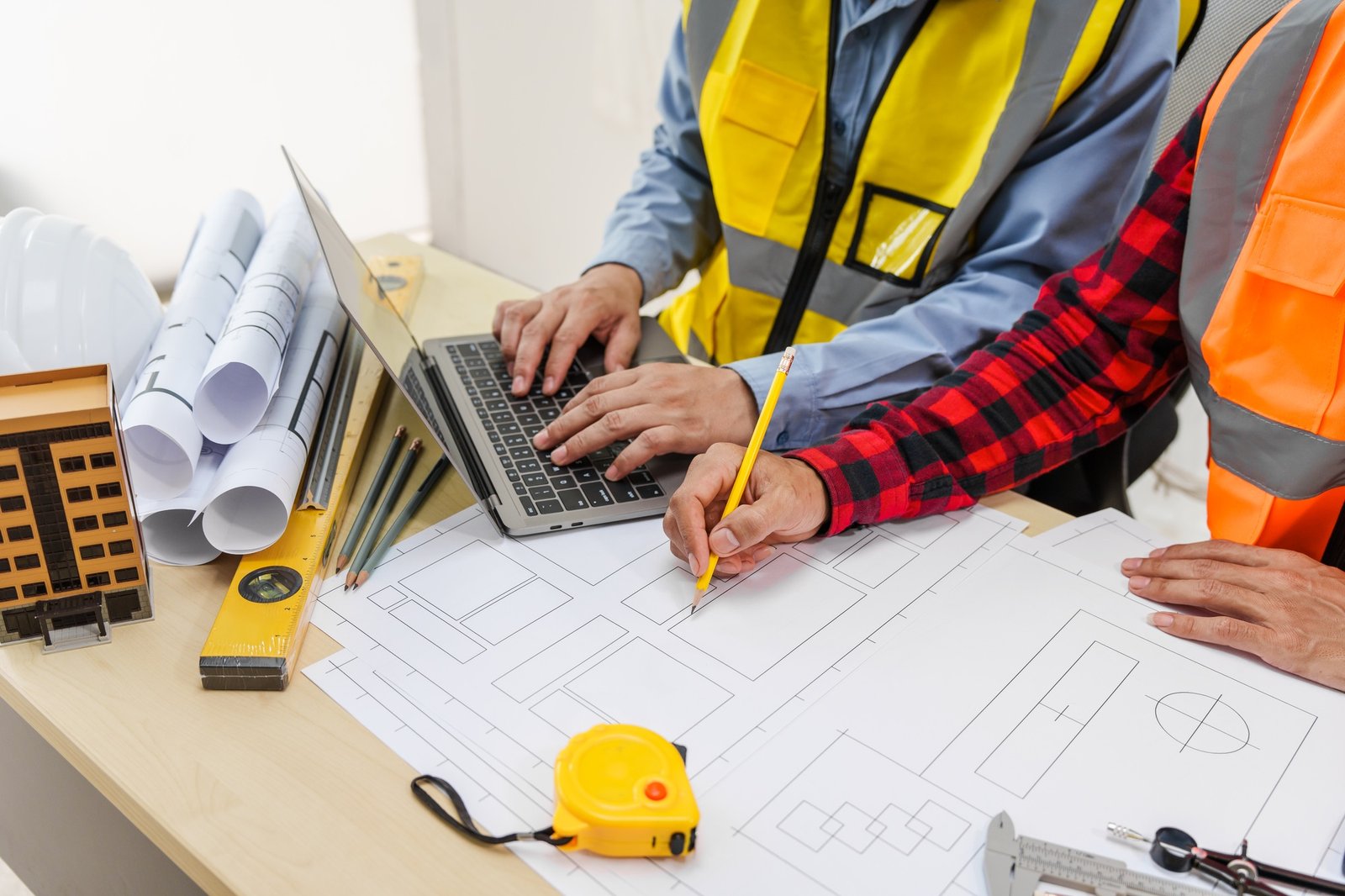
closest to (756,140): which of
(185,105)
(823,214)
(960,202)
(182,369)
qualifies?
(823,214)

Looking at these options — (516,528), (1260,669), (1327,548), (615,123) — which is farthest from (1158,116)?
(615,123)

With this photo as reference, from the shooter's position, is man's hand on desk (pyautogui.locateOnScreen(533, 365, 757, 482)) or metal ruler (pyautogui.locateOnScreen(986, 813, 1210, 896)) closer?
metal ruler (pyautogui.locateOnScreen(986, 813, 1210, 896))

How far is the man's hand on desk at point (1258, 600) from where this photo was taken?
745 millimetres

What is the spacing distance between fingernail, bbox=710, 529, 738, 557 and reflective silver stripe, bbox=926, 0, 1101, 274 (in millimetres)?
511

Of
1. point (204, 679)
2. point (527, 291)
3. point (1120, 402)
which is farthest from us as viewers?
point (527, 291)

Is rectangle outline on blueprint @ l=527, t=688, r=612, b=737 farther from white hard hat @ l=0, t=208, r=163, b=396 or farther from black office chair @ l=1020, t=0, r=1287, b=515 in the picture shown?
black office chair @ l=1020, t=0, r=1287, b=515

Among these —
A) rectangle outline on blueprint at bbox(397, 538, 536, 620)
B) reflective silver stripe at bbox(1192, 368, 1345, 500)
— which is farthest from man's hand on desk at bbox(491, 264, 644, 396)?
reflective silver stripe at bbox(1192, 368, 1345, 500)

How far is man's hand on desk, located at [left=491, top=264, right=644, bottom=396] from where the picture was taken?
1.08 metres

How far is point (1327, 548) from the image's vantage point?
891 mm

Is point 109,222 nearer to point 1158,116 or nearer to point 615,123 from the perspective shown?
point 615,123

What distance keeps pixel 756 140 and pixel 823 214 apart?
0.12 m

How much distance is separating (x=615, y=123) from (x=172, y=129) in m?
0.99

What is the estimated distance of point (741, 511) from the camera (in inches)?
31.1

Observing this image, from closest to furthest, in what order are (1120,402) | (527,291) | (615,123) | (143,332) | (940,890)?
(940,890), (143,332), (1120,402), (527,291), (615,123)
